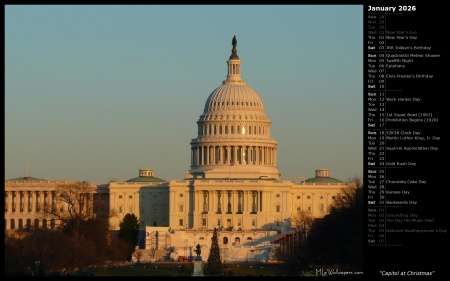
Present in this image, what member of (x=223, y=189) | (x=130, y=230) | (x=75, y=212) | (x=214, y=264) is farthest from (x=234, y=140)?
(x=214, y=264)

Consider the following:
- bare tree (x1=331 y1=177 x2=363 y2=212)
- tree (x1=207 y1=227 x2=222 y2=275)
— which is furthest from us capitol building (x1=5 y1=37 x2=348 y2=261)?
tree (x1=207 y1=227 x2=222 y2=275)

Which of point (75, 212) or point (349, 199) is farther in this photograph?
point (75, 212)

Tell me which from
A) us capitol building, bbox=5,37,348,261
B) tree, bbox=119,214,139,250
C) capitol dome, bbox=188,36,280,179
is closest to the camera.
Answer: tree, bbox=119,214,139,250

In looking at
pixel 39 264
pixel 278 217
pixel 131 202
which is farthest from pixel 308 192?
pixel 39 264

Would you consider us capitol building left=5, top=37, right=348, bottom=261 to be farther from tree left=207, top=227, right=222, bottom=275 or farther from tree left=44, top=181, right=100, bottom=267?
tree left=207, top=227, right=222, bottom=275

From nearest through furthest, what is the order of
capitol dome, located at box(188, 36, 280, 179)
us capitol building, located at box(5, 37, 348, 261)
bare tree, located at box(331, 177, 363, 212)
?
bare tree, located at box(331, 177, 363, 212), us capitol building, located at box(5, 37, 348, 261), capitol dome, located at box(188, 36, 280, 179)

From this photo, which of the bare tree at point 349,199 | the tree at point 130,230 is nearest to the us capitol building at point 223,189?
the tree at point 130,230

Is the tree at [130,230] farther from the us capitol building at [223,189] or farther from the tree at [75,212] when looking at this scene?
the us capitol building at [223,189]

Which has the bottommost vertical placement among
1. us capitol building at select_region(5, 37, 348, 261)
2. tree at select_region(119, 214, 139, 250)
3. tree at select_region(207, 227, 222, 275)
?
tree at select_region(207, 227, 222, 275)

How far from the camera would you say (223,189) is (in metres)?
182

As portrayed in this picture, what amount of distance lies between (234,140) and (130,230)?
1323 inches

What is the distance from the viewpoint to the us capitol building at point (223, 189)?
18075cm

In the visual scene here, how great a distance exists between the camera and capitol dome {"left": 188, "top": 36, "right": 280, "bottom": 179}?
18800 centimetres

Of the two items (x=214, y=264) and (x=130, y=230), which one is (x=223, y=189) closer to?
(x=130, y=230)
